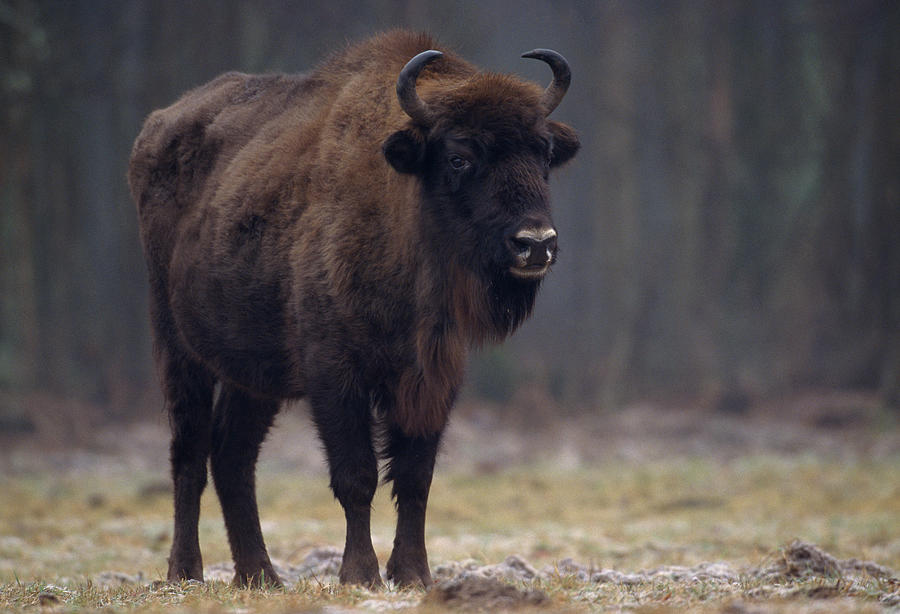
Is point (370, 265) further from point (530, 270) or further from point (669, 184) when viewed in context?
point (669, 184)

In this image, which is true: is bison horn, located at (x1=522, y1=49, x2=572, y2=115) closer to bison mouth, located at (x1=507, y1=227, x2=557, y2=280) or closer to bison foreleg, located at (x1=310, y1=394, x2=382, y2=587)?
bison mouth, located at (x1=507, y1=227, x2=557, y2=280)

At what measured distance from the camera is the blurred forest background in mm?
17109

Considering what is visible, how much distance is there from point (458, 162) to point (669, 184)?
49.9 feet

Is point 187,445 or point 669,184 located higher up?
point 669,184

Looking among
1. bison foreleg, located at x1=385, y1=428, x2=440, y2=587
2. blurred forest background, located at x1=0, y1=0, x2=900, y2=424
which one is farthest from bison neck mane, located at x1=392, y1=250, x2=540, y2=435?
blurred forest background, located at x1=0, y1=0, x2=900, y2=424

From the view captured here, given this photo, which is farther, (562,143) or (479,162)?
(562,143)

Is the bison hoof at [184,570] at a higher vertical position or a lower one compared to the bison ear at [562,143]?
lower

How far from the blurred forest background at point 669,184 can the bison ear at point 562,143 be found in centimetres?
1013

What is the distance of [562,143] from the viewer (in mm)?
6656

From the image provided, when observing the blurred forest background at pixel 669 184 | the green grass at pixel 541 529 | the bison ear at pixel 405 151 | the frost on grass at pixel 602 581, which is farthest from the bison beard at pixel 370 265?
the blurred forest background at pixel 669 184

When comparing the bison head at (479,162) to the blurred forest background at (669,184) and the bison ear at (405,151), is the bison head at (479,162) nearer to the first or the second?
the bison ear at (405,151)

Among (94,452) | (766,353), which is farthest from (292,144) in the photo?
(766,353)

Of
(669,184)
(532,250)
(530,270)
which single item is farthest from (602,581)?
(669,184)

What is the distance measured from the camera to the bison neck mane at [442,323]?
6086 millimetres
